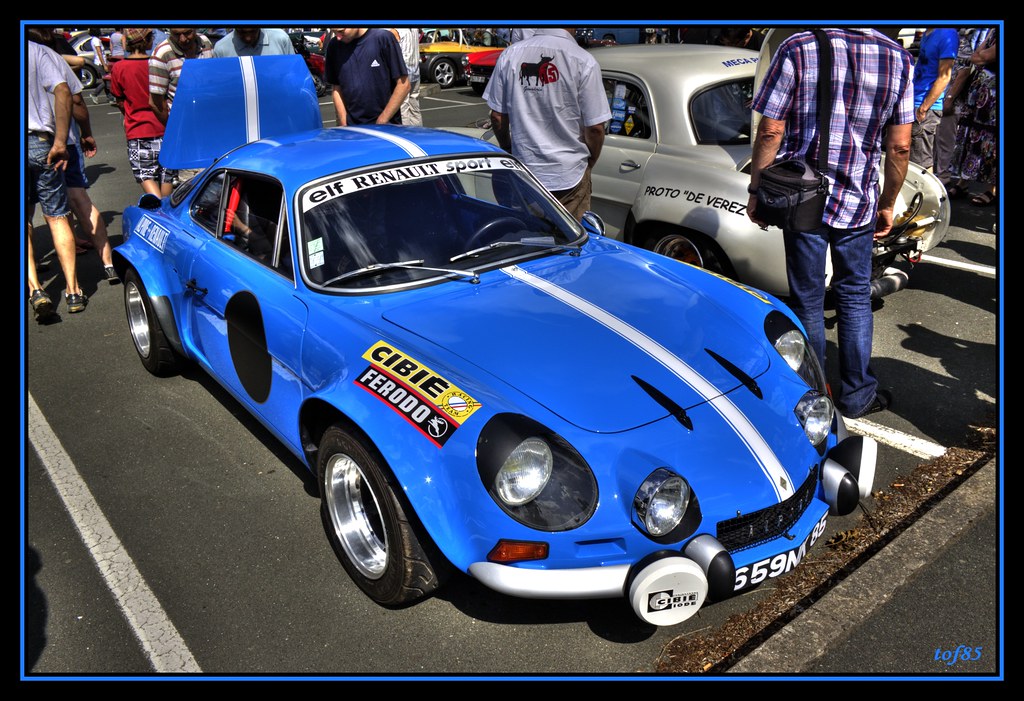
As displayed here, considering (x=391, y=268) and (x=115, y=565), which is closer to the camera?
(x=115, y=565)

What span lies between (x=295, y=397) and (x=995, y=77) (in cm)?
661

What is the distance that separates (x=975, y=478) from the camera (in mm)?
3693

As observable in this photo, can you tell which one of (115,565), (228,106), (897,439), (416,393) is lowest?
(115,565)

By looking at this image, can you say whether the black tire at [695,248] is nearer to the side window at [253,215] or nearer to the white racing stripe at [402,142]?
the white racing stripe at [402,142]

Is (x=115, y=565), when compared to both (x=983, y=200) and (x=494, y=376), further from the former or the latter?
(x=983, y=200)

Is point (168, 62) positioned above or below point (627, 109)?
above

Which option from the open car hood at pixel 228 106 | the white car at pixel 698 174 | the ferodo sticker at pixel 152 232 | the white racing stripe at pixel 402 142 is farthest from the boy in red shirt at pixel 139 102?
the white car at pixel 698 174

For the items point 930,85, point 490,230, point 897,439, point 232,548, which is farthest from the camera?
point 930,85

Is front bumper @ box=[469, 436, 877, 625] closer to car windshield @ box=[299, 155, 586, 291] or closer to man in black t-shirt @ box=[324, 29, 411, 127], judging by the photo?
car windshield @ box=[299, 155, 586, 291]

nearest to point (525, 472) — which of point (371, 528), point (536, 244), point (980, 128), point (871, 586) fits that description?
point (371, 528)

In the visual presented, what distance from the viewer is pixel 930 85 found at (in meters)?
7.64

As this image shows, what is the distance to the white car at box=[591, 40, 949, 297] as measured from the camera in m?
5.04

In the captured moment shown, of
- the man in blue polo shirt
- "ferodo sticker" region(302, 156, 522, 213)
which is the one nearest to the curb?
"ferodo sticker" region(302, 156, 522, 213)

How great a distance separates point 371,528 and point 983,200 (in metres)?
7.28
